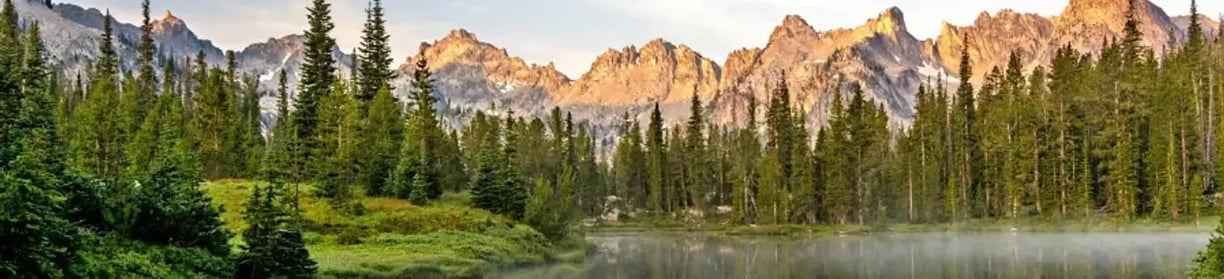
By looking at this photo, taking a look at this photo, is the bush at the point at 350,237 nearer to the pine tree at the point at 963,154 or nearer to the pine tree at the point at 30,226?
the pine tree at the point at 30,226

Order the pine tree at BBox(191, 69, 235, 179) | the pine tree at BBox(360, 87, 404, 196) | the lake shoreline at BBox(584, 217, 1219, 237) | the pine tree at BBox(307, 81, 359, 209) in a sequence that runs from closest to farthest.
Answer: the pine tree at BBox(307, 81, 359, 209), the pine tree at BBox(360, 87, 404, 196), the lake shoreline at BBox(584, 217, 1219, 237), the pine tree at BBox(191, 69, 235, 179)

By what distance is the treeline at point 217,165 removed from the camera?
2226 cm

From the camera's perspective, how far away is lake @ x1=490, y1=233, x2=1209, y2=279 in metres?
46.6

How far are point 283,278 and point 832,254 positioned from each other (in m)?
45.4

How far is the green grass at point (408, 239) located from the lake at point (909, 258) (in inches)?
92.4

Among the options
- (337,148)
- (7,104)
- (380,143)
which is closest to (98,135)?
(337,148)

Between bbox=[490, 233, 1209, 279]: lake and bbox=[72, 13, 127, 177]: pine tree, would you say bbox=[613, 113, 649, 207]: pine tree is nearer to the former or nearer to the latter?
bbox=[490, 233, 1209, 279]: lake

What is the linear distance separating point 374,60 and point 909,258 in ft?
165

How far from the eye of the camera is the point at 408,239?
5119 cm

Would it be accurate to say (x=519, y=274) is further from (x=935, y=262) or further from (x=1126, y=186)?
(x=1126, y=186)

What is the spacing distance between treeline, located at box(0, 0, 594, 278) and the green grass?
1.73 m

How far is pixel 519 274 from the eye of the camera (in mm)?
48656

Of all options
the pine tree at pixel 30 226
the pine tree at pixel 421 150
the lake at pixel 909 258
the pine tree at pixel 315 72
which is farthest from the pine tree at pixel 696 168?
the pine tree at pixel 30 226

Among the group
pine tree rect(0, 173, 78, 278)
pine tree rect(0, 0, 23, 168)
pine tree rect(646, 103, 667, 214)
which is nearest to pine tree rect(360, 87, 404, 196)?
pine tree rect(0, 0, 23, 168)
